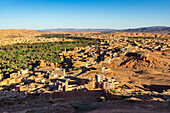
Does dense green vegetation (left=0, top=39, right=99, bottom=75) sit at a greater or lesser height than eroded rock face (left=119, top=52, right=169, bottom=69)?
lesser

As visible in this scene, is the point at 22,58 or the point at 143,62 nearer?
the point at 143,62

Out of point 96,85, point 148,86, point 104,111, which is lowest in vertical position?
point 148,86

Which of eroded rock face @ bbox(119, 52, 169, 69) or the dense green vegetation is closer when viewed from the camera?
eroded rock face @ bbox(119, 52, 169, 69)

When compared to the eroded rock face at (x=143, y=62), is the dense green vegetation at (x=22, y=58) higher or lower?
lower

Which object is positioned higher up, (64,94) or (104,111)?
(104,111)

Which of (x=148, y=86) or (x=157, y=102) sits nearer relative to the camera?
(x=157, y=102)

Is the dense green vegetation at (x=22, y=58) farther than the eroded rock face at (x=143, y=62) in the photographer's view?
Yes

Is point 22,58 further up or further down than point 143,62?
further down

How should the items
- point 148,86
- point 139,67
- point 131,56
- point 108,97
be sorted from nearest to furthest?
point 108,97 < point 148,86 < point 139,67 < point 131,56

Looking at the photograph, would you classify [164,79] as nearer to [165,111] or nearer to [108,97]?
[108,97]

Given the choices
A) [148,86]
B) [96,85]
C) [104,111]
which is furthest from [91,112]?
[148,86]

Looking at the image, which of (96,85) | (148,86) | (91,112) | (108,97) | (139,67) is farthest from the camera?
(139,67)
